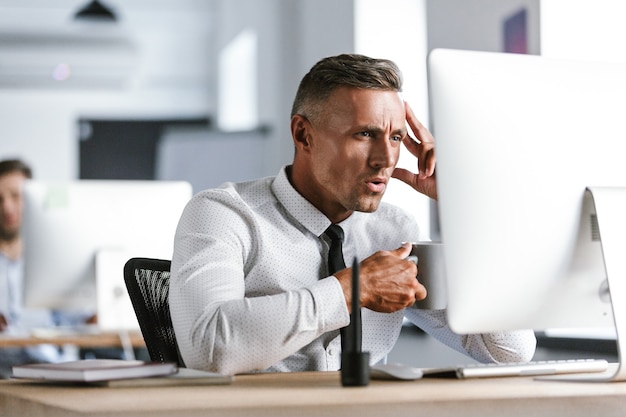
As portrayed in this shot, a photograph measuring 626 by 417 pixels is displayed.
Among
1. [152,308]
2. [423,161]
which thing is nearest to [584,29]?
[423,161]

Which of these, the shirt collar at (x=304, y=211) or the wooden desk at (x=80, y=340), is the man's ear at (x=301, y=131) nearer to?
the shirt collar at (x=304, y=211)

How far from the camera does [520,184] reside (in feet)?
4.63

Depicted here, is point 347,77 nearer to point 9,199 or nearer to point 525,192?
point 525,192

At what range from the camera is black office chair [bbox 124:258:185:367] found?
189 cm

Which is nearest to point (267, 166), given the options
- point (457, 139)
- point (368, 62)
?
point (368, 62)

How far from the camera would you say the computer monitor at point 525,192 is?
140 centimetres

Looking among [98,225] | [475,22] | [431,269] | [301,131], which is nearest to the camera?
[431,269]

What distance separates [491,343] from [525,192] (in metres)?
0.67

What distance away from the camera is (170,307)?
71.0 inches

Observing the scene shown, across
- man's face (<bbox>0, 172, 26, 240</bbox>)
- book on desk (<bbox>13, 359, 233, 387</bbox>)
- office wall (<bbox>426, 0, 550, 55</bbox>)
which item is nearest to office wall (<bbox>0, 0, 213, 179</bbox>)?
man's face (<bbox>0, 172, 26, 240</bbox>)

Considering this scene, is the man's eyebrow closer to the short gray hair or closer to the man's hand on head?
the short gray hair

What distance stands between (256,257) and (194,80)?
6903 millimetres

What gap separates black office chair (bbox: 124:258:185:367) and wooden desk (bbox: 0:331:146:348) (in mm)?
1453

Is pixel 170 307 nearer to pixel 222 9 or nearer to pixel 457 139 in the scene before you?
pixel 457 139
